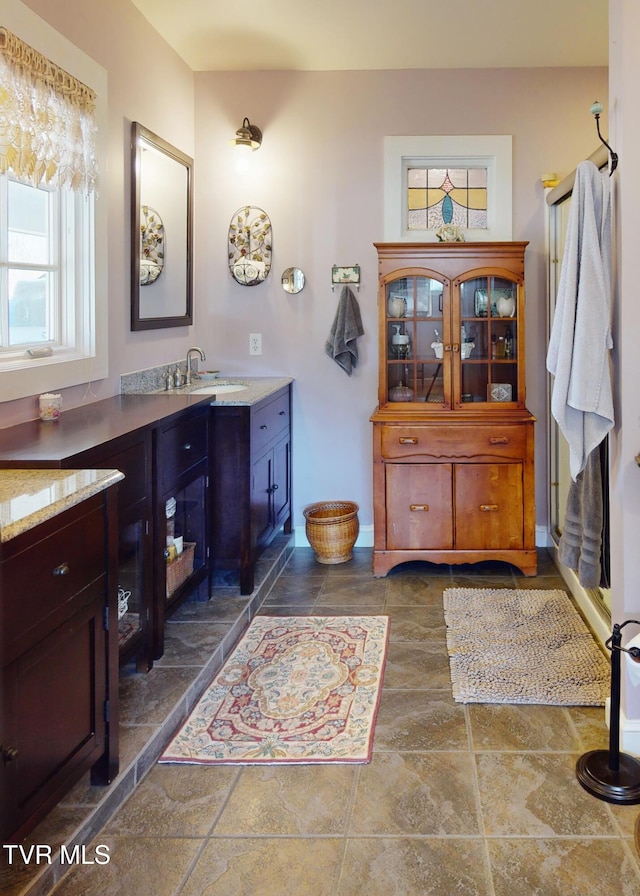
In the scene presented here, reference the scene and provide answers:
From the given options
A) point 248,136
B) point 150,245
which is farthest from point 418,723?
point 248,136

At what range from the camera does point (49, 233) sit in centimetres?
278

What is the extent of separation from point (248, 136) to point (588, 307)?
2.52 m

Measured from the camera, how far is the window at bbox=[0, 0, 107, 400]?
235cm

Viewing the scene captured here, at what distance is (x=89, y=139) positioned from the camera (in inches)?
110

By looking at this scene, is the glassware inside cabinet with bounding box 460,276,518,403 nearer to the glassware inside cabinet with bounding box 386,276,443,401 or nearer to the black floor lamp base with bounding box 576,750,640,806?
the glassware inside cabinet with bounding box 386,276,443,401

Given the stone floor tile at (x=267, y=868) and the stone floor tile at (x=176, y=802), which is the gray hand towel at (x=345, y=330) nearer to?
the stone floor tile at (x=176, y=802)

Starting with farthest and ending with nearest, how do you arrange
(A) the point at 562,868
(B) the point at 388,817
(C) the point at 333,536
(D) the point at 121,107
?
(C) the point at 333,536 → (D) the point at 121,107 → (B) the point at 388,817 → (A) the point at 562,868

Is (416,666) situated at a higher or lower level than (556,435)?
lower

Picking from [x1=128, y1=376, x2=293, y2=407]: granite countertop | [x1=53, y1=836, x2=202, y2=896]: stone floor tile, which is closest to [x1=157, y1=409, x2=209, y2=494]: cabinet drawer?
[x1=128, y1=376, x2=293, y2=407]: granite countertop

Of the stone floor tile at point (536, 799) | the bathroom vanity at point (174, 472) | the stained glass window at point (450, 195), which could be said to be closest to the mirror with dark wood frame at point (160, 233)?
the bathroom vanity at point (174, 472)

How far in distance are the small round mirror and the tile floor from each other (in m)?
2.32

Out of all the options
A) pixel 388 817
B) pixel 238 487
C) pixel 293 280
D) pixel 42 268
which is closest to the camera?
pixel 388 817

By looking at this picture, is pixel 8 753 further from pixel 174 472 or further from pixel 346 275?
pixel 346 275

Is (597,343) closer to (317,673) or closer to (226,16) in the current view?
(317,673)
